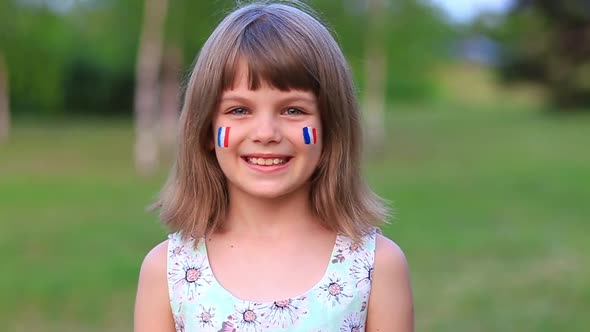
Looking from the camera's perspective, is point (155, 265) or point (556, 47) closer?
point (155, 265)

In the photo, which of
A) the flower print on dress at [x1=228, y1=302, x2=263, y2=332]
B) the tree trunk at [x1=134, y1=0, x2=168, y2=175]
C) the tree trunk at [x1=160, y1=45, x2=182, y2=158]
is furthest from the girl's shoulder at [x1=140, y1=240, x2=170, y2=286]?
the tree trunk at [x1=160, y1=45, x2=182, y2=158]

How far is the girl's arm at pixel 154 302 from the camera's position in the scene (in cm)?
194

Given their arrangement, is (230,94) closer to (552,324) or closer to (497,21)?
(552,324)

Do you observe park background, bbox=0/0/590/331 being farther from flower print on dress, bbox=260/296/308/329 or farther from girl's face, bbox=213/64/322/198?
flower print on dress, bbox=260/296/308/329

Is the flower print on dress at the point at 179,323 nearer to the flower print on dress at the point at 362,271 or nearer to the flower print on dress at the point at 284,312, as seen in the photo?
the flower print on dress at the point at 284,312

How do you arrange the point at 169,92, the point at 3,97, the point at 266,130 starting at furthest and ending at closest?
the point at 169,92, the point at 3,97, the point at 266,130

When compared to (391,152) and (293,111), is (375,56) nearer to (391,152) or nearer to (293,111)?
(391,152)

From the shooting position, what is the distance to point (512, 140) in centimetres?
2241

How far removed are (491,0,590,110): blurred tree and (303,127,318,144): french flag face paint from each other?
32093mm

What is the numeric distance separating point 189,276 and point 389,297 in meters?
0.46

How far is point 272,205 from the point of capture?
1983 millimetres

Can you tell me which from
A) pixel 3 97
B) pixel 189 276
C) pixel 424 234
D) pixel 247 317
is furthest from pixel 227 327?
pixel 3 97

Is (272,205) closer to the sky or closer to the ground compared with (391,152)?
closer to the sky

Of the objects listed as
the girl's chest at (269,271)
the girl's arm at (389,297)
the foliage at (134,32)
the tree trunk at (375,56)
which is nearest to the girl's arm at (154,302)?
the girl's chest at (269,271)
